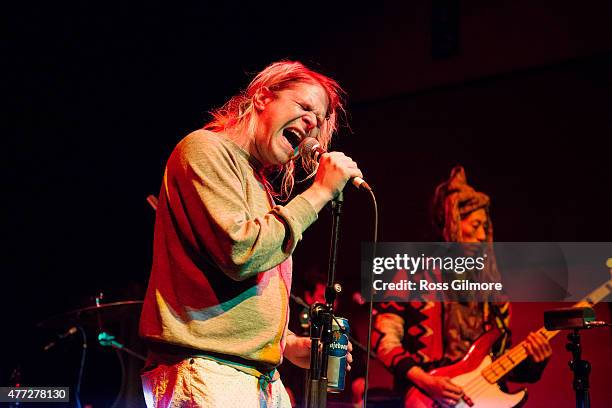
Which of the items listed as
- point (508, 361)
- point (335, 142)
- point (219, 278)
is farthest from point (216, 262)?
point (335, 142)

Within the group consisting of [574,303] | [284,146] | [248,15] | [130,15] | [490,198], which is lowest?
[284,146]

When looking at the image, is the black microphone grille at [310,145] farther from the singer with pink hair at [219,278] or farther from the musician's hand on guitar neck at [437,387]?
the musician's hand on guitar neck at [437,387]

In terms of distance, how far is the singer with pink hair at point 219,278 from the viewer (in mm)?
1352

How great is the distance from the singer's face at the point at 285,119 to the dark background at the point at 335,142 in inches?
110

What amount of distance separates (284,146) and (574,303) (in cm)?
302

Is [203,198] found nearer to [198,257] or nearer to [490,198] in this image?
[198,257]

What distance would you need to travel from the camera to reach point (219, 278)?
4.66 ft

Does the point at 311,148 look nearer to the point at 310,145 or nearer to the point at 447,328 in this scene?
the point at 310,145

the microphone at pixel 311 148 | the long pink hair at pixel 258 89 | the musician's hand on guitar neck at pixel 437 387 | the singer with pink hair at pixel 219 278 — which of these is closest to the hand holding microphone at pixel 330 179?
the singer with pink hair at pixel 219 278

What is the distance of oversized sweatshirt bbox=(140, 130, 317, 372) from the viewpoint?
4.46 feet

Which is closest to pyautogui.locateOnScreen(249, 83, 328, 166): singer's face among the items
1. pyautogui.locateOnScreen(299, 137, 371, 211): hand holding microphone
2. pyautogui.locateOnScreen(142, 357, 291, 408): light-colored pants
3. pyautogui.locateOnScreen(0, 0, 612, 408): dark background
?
pyautogui.locateOnScreen(299, 137, 371, 211): hand holding microphone

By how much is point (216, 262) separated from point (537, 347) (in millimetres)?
3328

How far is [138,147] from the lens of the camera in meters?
5.29

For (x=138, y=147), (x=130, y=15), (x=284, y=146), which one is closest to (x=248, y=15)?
(x=130, y=15)
